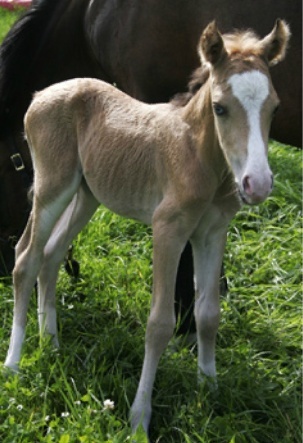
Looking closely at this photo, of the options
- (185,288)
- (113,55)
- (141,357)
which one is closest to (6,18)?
(113,55)

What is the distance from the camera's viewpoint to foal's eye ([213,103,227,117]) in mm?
3260

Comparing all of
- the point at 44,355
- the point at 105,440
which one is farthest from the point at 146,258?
the point at 105,440

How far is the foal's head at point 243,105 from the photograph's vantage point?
3.09 metres

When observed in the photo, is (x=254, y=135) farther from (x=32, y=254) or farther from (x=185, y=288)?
(x=185, y=288)

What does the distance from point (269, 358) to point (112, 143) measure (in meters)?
1.51

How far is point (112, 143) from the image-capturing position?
3.95m

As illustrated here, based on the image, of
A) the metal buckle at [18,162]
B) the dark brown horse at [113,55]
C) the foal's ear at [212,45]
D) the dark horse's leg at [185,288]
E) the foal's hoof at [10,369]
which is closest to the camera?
the foal's ear at [212,45]

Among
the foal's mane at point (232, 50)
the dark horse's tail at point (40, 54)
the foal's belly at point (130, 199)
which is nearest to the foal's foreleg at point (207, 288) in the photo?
the foal's belly at point (130, 199)

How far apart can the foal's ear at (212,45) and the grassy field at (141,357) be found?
61.0 inches

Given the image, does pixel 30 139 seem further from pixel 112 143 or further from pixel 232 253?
pixel 232 253

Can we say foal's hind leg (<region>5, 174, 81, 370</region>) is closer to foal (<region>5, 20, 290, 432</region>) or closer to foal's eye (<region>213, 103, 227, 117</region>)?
foal (<region>5, 20, 290, 432</region>)

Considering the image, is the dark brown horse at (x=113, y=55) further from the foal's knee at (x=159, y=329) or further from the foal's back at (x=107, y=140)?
the foal's knee at (x=159, y=329)

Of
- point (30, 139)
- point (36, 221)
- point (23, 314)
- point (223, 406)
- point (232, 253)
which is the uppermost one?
point (30, 139)

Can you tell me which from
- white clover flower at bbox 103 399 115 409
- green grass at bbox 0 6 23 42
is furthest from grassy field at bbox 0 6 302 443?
green grass at bbox 0 6 23 42
